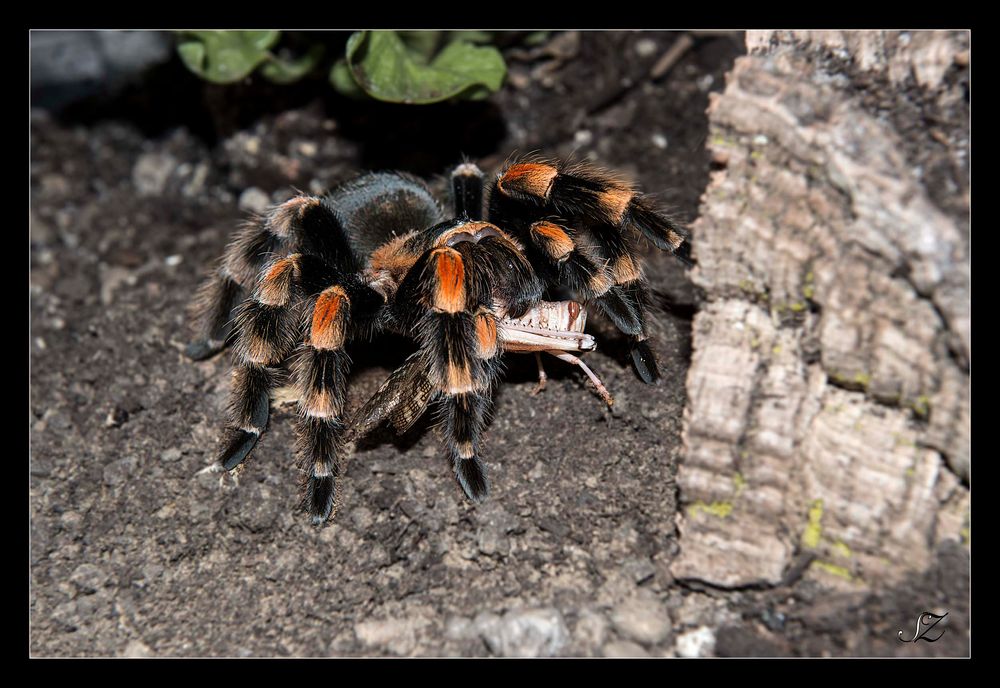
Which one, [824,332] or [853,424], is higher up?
[824,332]

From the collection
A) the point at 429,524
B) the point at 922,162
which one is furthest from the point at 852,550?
the point at 429,524

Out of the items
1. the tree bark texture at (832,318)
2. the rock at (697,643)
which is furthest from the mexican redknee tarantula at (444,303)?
the rock at (697,643)

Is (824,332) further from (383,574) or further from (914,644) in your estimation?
(383,574)

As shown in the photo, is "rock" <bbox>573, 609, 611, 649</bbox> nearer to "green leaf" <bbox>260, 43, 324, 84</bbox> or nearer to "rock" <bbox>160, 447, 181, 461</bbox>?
"rock" <bbox>160, 447, 181, 461</bbox>

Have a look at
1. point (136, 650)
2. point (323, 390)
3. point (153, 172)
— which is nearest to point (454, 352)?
point (323, 390)

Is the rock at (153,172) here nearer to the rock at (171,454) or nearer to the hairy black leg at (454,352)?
the rock at (171,454)

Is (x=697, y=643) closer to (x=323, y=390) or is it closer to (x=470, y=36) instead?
(x=323, y=390)
